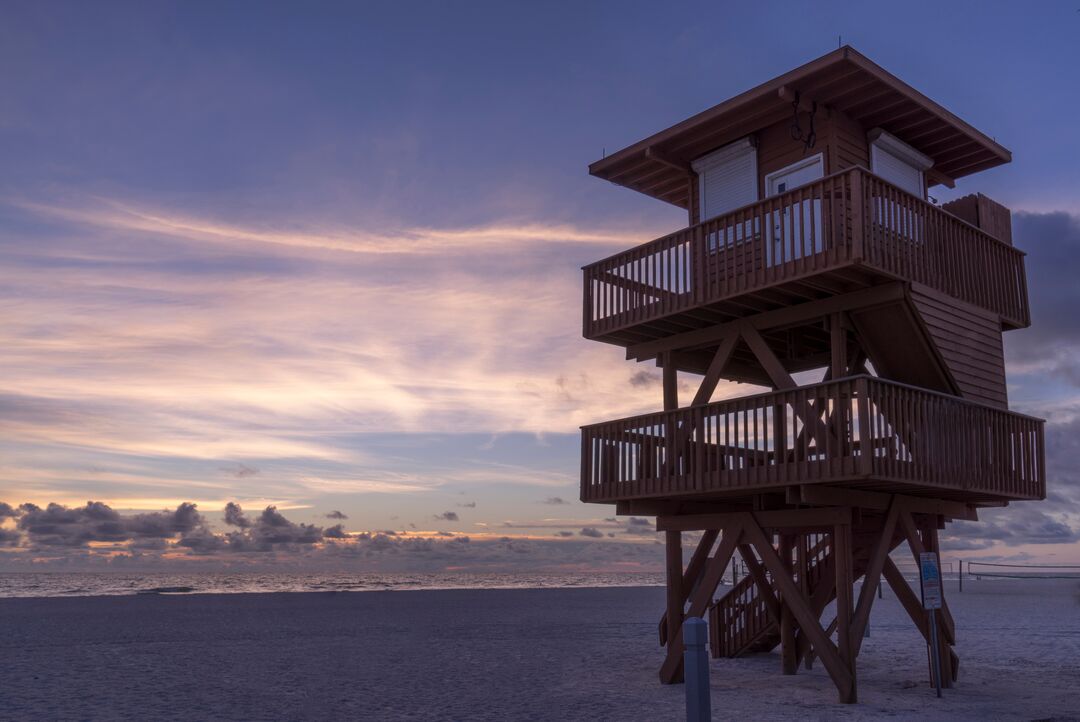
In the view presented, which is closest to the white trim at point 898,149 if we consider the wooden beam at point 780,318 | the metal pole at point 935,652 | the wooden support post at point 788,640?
the wooden beam at point 780,318

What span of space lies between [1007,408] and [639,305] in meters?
6.51

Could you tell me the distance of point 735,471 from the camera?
1443cm

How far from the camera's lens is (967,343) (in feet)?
51.0

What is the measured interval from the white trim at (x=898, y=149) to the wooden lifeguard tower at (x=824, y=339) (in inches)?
1.5

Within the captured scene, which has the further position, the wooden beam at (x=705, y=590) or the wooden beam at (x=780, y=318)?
the wooden beam at (x=705, y=590)

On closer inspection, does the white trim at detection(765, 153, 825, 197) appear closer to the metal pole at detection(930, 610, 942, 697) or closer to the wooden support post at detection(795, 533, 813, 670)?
the wooden support post at detection(795, 533, 813, 670)

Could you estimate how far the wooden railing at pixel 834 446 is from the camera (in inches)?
515

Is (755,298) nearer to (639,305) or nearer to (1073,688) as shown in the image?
(639,305)

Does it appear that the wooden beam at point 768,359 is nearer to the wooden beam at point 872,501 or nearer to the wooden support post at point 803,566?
the wooden beam at point 872,501

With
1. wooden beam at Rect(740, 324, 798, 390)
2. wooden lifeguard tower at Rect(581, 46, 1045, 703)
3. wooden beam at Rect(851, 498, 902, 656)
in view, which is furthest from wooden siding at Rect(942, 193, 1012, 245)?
wooden beam at Rect(851, 498, 902, 656)

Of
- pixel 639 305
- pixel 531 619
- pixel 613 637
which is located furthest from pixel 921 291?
pixel 531 619

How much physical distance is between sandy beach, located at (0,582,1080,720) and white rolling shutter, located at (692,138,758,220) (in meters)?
8.40

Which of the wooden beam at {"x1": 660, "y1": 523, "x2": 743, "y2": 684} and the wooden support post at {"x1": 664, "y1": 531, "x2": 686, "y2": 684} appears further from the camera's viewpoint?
the wooden support post at {"x1": 664, "y1": 531, "x2": 686, "y2": 684}

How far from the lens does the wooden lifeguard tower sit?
13.8m
